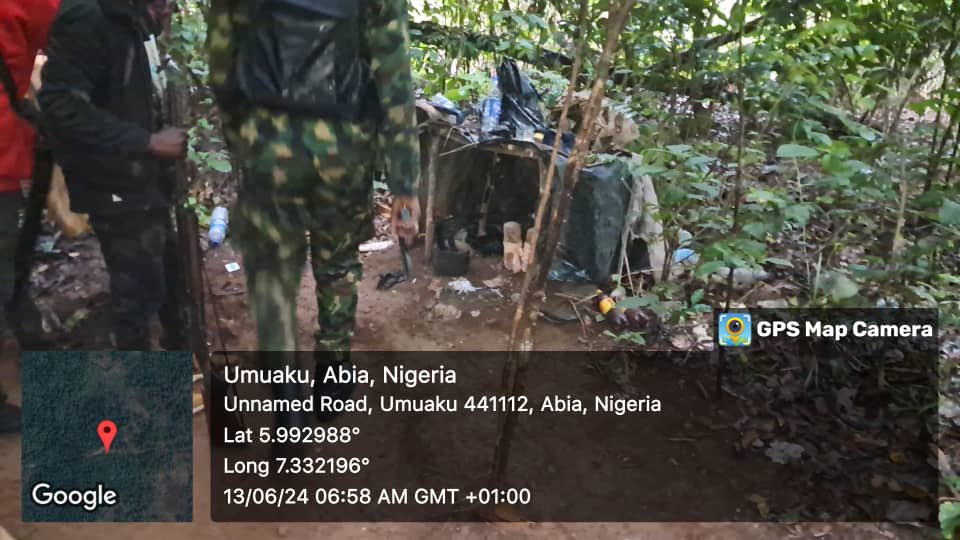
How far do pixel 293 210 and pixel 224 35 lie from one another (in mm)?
418

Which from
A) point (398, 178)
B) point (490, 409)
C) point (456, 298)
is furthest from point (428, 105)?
point (490, 409)

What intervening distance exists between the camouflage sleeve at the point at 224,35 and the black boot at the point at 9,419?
1028 mm

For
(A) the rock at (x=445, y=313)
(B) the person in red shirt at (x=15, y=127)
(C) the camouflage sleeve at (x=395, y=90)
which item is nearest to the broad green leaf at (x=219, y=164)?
(B) the person in red shirt at (x=15, y=127)

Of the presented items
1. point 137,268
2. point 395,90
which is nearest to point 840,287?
point 395,90

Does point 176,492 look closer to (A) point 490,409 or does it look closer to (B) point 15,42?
(A) point 490,409

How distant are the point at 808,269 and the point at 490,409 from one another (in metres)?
1.31

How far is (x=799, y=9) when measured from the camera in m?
1.59

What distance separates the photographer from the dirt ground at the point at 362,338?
1.43m

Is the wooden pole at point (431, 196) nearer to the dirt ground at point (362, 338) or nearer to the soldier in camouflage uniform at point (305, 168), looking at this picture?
the dirt ground at point (362, 338)

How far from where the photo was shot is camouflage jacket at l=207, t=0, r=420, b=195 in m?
1.45

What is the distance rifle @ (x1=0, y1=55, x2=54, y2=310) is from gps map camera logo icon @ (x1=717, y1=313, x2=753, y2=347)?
1.94 m

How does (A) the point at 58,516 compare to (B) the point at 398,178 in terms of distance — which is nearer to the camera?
(A) the point at 58,516

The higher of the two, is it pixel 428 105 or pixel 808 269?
pixel 428 105
